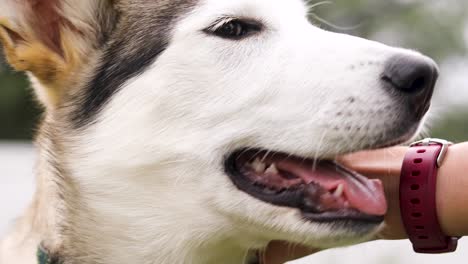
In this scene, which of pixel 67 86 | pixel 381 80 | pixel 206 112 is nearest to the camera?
pixel 381 80

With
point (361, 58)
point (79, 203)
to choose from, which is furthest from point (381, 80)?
point (79, 203)

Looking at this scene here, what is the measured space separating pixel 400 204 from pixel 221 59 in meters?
0.91

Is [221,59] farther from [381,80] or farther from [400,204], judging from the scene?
[400,204]

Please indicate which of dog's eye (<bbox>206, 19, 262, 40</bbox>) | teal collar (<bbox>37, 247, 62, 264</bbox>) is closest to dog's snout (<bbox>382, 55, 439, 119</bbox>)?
dog's eye (<bbox>206, 19, 262, 40</bbox>)

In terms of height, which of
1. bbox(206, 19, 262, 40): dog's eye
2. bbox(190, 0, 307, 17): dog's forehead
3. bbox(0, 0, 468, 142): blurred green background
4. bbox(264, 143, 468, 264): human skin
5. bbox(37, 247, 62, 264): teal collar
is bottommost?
bbox(0, 0, 468, 142): blurred green background

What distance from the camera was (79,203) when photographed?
378cm

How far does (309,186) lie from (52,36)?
1.31 m

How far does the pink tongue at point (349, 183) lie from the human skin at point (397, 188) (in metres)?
0.09

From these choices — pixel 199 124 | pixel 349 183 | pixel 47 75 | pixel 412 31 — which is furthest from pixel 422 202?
pixel 412 31

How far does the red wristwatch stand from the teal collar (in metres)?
Answer: 1.40

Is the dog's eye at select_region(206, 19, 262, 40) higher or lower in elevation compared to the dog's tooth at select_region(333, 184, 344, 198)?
higher

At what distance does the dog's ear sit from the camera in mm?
3787

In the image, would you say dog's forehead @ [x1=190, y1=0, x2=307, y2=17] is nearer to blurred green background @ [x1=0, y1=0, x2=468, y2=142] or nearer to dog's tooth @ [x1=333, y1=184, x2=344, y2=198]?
dog's tooth @ [x1=333, y1=184, x2=344, y2=198]

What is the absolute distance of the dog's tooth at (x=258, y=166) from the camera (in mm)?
3573
